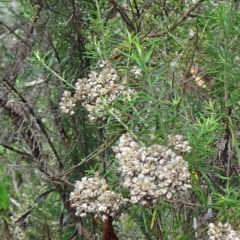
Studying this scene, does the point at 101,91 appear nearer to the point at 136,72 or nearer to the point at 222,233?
the point at 136,72

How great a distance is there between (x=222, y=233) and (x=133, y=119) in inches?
8.0

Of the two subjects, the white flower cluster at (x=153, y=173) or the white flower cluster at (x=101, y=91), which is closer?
the white flower cluster at (x=153, y=173)

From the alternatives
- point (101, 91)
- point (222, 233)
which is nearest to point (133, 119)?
point (101, 91)

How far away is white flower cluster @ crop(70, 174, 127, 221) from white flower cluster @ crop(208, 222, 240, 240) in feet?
0.48

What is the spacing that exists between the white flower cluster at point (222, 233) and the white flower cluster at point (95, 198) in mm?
146

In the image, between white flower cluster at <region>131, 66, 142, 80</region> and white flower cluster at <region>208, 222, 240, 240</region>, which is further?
white flower cluster at <region>131, 66, 142, 80</region>

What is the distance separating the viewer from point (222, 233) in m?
0.72

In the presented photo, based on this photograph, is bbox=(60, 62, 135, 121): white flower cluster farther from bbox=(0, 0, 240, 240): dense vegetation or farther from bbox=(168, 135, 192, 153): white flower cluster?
bbox=(168, 135, 192, 153): white flower cluster

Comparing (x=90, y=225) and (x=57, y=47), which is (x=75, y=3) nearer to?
(x=57, y=47)

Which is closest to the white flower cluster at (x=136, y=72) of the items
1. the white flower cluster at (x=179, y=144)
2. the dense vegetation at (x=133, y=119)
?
the dense vegetation at (x=133, y=119)

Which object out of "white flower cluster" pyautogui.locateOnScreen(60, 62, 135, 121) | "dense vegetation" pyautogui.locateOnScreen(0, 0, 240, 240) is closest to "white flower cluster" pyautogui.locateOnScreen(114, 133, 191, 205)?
"dense vegetation" pyautogui.locateOnScreen(0, 0, 240, 240)

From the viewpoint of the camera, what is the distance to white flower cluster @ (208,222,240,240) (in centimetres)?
70

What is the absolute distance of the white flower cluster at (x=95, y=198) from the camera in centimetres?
78

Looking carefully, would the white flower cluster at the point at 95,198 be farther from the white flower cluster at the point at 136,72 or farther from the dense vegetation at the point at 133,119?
the white flower cluster at the point at 136,72
